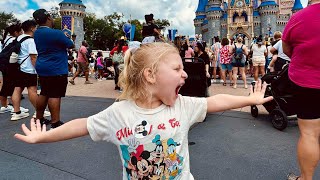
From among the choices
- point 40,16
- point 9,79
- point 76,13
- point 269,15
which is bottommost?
point 9,79

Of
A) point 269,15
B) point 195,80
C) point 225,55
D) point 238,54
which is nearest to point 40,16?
point 195,80

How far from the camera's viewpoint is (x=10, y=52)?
492 cm

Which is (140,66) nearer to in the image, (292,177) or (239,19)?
(292,177)

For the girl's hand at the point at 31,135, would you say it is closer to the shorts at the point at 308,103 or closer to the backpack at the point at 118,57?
the shorts at the point at 308,103

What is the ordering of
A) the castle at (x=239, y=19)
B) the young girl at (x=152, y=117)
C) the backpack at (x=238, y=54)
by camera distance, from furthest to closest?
the castle at (x=239, y=19) < the backpack at (x=238, y=54) < the young girl at (x=152, y=117)

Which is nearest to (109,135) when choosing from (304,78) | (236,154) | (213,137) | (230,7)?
(304,78)

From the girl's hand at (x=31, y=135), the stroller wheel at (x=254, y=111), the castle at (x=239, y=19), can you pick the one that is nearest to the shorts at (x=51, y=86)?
the girl's hand at (x=31, y=135)

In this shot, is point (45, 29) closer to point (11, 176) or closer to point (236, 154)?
point (11, 176)

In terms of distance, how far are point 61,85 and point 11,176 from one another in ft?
5.78

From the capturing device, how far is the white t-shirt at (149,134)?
51.3 inches

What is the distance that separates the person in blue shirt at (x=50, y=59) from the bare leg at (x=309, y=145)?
3.32 meters

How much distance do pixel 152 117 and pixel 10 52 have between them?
4510mm

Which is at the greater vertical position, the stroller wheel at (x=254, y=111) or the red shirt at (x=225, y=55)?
the red shirt at (x=225, y=55)

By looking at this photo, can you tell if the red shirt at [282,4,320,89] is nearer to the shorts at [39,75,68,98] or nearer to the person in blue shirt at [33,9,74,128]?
the person in blue shirt at [33,9,74,128]
